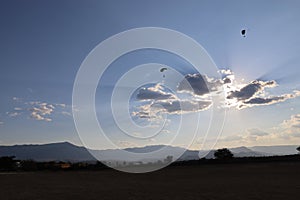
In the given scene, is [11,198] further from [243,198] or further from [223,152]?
[223,152]

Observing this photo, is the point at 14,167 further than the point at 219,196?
Yes

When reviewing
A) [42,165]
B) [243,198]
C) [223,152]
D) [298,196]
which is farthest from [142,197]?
[223,152]

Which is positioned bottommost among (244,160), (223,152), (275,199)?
(275,199)

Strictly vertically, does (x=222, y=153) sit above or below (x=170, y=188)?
above

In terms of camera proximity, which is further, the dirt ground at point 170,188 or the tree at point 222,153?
the tree at point 222,153

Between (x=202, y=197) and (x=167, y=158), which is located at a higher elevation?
(x=167, y=158)

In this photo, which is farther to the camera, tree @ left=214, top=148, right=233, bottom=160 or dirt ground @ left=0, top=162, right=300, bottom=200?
tree @ left=214, top=148, right=233, bottom=160

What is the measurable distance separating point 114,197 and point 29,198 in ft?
17.4

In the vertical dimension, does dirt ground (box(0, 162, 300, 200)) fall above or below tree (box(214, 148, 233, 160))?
below

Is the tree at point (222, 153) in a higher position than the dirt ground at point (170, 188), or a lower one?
higher

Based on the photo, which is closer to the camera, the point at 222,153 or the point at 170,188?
the point at 170,188

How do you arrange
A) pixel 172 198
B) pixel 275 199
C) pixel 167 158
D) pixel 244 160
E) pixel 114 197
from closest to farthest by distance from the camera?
pixel 275 199
pixel 172 198
pixel 114 197
pixel 244 160
pixel 167 158

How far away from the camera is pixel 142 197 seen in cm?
1888

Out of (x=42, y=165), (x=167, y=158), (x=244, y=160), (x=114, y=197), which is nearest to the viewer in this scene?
(x=114, y=197)
